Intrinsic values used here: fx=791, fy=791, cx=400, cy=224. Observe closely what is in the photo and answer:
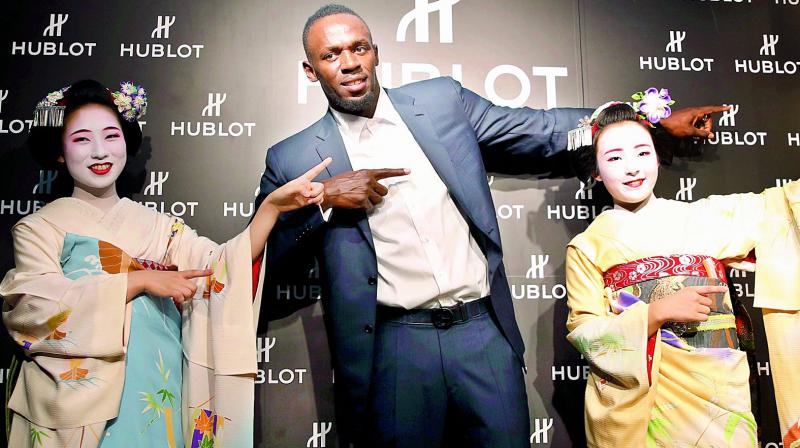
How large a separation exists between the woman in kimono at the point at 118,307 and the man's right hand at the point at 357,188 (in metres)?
0.07

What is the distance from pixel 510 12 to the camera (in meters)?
3.22

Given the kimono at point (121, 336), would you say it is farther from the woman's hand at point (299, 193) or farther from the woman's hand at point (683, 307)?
the woman's hand at point (683, 307)

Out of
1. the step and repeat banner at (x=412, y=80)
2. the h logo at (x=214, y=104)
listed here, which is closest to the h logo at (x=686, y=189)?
the step and repeat banner at (x=412, y=80)

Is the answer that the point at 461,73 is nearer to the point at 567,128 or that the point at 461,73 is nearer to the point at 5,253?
the point at 567,128

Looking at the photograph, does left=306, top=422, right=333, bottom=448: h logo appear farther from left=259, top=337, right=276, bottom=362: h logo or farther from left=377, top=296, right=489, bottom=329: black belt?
left=377, top=296, right=489, bottom=329: black belt

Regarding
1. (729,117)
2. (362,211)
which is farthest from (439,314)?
(729,117)

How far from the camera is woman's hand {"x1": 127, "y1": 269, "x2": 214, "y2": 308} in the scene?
8.14ft

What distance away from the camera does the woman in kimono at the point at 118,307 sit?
241 centimetres

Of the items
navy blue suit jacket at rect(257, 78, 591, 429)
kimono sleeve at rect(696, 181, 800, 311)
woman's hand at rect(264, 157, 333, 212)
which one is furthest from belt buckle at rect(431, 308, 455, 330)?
kimono sleeve at rect(696, 181, 800, 311)

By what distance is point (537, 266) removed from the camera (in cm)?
306

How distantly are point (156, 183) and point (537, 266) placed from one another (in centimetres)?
150

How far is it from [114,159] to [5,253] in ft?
2.24

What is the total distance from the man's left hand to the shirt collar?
1013 millimetres

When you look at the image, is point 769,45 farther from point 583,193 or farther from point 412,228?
point 412,228
